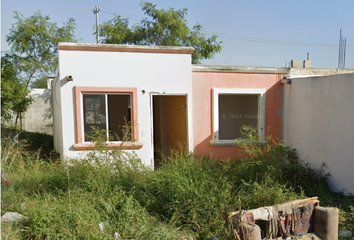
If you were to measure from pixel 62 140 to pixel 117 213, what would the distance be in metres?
3.45

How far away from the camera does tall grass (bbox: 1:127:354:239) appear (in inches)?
152

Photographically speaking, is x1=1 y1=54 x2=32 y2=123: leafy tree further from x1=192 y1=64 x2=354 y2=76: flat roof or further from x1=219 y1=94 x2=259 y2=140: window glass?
x1=219 y1=94 x2=259 y2=140: window glass

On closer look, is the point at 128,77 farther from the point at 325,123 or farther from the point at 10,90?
the point at 325,123

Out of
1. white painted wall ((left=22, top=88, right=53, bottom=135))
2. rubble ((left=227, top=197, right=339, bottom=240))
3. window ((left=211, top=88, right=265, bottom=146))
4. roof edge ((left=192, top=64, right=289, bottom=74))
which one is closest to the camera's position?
rubble ((left=227, top=197, right=339, bottom=240))

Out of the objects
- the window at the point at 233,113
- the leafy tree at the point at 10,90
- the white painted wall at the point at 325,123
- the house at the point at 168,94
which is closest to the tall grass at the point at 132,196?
the white painted wall at the point at 325,123

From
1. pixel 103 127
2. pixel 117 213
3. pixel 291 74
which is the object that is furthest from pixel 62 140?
pixel 291 74

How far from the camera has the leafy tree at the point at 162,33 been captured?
1767 cm

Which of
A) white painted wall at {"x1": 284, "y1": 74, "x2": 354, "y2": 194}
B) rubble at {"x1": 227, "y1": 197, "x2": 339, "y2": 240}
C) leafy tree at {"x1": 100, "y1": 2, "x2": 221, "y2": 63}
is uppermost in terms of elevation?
leafy tree at {"x1": 100, "y1": 2, "x2": 221, "y2": 63}

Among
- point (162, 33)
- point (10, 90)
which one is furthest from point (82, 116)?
point (162, 33)

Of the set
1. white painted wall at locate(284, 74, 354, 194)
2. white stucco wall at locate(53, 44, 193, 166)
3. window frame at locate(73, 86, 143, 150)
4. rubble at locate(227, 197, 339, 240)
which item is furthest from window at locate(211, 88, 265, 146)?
rubble at locate(227, 197, 339, 240)

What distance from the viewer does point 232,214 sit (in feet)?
12.4

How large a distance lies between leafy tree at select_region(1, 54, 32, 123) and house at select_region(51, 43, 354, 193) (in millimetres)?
1707

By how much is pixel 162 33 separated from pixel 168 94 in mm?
11984

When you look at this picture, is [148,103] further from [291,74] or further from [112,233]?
[291,74]
